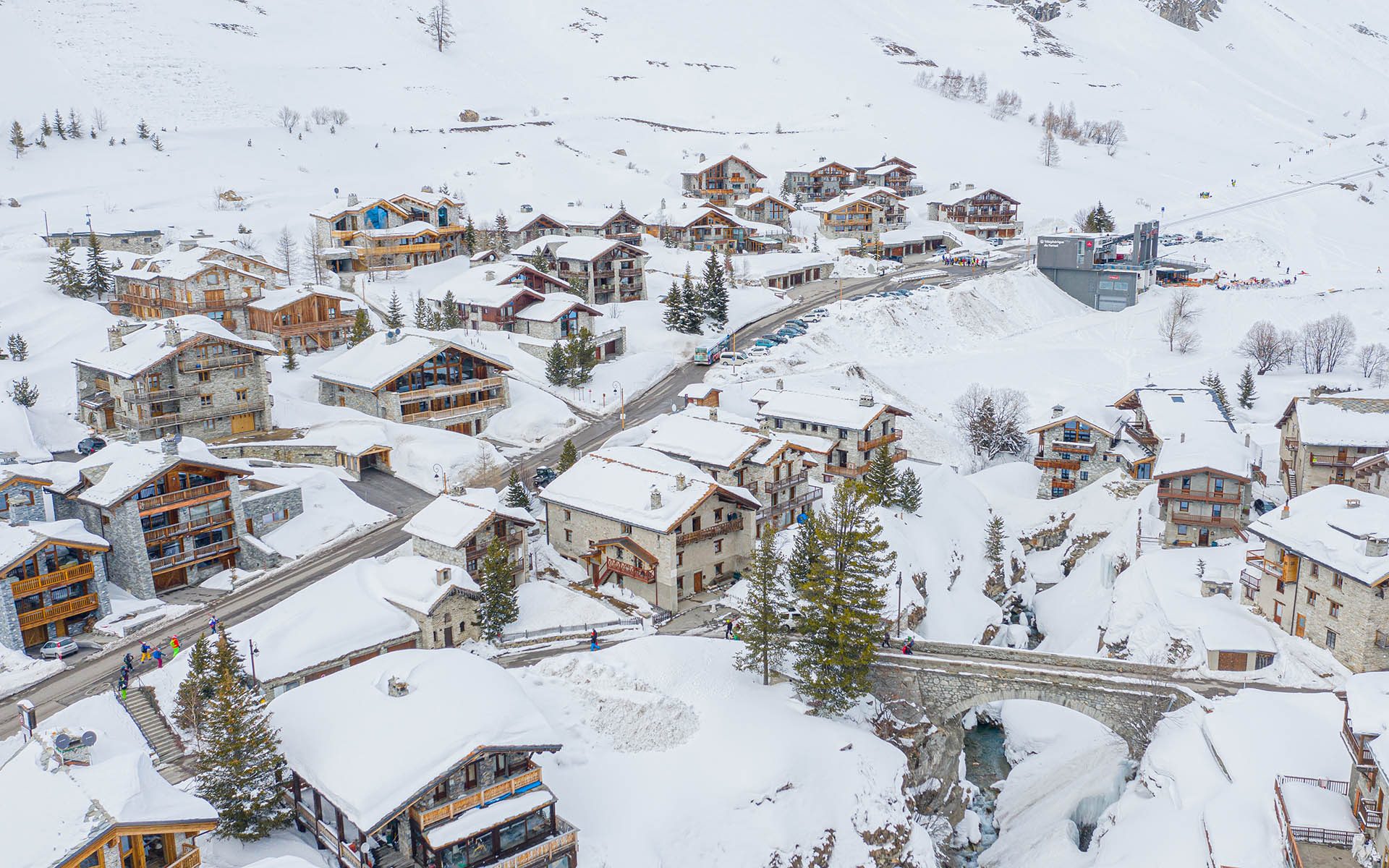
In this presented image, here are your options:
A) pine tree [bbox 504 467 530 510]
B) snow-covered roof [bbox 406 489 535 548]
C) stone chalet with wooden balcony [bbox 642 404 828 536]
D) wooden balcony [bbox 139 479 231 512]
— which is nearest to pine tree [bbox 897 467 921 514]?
stone chalet with wooden balcony [bbox 642 404 828 536]

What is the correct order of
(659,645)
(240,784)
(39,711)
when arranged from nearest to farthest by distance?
(240,784) → (39,711) → (659,645)

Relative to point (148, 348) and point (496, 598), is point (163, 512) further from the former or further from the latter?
Result: point (148, 348)

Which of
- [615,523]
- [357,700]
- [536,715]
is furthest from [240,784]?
[615,523]

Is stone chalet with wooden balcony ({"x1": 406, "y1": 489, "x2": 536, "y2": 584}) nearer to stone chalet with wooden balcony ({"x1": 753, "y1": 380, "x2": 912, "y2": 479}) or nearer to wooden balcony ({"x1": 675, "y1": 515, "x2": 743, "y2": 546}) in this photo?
wooden balcony ({"x1": 675, "y1": 515, "x2": 743, "y2": 546})

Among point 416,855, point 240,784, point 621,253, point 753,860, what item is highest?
point 621,253

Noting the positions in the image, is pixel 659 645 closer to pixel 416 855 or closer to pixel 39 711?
pixel 416 855

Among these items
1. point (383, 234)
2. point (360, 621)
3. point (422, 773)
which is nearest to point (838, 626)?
point (422, 773)
